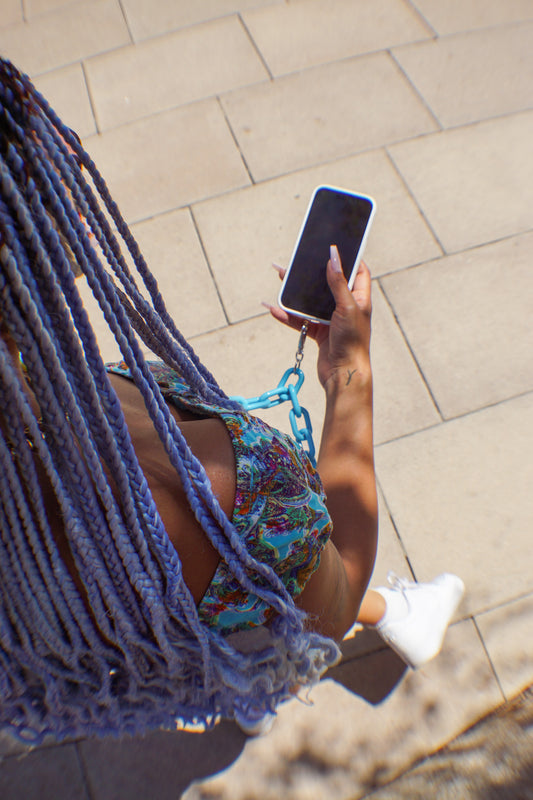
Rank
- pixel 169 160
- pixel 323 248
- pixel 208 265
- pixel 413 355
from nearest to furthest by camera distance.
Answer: pixel 323 248 < pixel 413 355 < pixel 208 265 < pixel 169 160

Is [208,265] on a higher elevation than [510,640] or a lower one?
higher

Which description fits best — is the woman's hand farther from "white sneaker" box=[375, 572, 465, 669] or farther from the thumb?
"white sneaker" box=[375, 572, 465, 669]

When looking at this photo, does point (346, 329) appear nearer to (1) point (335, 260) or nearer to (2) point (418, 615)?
(1) point (335, 260)

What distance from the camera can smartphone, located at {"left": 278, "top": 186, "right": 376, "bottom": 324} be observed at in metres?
1.62

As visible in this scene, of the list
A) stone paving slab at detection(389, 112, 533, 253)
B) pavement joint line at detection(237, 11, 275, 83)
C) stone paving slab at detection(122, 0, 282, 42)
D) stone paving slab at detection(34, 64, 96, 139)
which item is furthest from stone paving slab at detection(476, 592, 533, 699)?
stone paving slab at detection(122, 0, 282, 42)

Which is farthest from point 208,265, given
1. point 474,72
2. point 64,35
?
point 64,35

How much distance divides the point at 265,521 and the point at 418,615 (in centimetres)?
125

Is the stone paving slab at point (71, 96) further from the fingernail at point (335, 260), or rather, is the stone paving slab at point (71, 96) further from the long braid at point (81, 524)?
the long braid at point (81, 524)

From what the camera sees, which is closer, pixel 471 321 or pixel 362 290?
pixel 362 290

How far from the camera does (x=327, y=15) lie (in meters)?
3.51

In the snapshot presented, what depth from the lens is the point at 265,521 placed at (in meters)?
0.86

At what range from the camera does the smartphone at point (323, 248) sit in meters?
1.62

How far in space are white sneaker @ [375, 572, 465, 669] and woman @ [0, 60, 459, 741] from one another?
897 mm

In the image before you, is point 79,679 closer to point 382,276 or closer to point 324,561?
point 324,561
